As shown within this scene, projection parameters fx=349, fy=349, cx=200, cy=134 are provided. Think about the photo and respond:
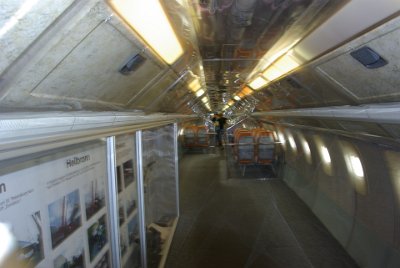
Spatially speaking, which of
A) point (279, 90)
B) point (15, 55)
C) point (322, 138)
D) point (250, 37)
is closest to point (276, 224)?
point (322, 138)

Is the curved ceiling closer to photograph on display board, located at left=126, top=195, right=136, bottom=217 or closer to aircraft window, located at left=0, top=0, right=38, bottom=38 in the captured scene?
aircraft window, located at left=0, top=0, right=38, bottom=38

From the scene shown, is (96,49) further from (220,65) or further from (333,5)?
(220,65)

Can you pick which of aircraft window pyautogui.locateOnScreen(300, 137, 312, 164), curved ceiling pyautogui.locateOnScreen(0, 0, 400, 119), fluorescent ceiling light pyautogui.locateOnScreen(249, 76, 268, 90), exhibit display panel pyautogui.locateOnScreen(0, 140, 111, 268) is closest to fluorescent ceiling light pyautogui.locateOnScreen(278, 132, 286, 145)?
aircraft window pyautogui.locateOnScreen(300, 137, 312, 164)

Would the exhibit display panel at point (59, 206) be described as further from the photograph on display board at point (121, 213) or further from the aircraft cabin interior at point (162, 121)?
the photograph on display board at point (121, 213)

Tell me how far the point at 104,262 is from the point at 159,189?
10.4 ft

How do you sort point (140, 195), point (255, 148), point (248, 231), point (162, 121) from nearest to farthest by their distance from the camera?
1. point (140, 195)
2. point (162, 121)
3. point (248, 231)
4. point (255, 148)

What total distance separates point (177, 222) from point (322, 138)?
3.56m

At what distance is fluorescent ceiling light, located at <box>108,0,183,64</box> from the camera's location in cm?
204

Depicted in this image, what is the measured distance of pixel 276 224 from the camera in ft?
25.0

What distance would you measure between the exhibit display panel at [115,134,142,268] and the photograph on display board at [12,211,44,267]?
1.38m

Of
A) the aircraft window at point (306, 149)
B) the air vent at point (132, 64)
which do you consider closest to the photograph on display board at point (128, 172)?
the air vent at point (132, 64)

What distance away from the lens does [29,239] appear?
203cm

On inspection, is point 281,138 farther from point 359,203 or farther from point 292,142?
point 359,203

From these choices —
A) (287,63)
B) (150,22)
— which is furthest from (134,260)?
(287,63)
